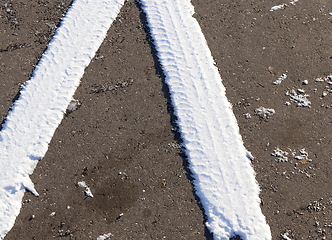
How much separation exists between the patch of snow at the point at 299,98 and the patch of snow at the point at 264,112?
277mm

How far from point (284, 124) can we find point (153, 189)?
153 cm

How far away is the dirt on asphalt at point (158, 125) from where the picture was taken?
2.44 meters

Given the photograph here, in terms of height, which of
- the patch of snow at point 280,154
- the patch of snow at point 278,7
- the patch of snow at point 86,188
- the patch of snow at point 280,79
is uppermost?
the patch of snow at point 278,7

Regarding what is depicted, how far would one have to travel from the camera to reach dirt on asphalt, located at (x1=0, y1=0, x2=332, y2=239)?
244 centimetres

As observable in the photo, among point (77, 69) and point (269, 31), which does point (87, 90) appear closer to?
point (77, 69)

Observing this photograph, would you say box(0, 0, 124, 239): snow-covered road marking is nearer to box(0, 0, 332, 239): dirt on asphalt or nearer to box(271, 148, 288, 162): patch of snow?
box(0, 0, 332, 239): dirt on asphalt

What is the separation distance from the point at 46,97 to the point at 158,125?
128 centimetres

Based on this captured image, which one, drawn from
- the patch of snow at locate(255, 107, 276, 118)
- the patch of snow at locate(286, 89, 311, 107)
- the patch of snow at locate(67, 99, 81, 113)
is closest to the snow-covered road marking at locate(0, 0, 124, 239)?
the patch of snow at locate(67, 99, 81, 113)

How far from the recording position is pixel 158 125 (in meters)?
2.70

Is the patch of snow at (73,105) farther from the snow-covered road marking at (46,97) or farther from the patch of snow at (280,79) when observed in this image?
the patch of snow at (280,79)

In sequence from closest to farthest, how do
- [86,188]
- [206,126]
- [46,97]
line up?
[86,188]
[206,126]
[46,97]

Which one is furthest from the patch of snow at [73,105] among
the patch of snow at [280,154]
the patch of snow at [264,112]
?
the patch of snow at [280,154]

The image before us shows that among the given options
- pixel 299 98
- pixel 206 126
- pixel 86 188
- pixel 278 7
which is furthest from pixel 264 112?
pixel 86 188

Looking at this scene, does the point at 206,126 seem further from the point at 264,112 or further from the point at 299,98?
the point at 299,98
